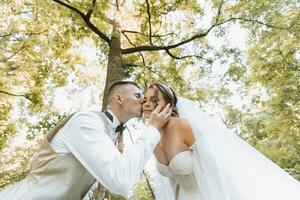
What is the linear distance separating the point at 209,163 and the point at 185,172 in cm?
27

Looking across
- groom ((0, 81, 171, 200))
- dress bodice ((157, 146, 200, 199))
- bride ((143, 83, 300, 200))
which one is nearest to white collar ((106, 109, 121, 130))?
groom ((0, 81, 171, 200))

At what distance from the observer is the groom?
1.97 metres

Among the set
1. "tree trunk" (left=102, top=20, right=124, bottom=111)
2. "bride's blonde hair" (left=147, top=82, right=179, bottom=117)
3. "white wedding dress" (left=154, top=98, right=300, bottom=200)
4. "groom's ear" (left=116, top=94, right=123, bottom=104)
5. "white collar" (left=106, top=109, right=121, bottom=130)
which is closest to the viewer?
"white collar" (left=106, top=109, right=121, bottom=130)

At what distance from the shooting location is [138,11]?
10.1 m

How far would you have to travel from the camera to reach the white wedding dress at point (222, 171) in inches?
124

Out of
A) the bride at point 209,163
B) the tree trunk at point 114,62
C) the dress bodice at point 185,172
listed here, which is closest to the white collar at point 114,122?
the bride at point 209,163

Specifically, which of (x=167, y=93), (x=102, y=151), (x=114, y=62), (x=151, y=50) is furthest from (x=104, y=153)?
(x=151, y=50)

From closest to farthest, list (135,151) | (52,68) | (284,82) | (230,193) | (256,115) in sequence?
(135,151)
(230,193)
(284,82)
(52,68)
(256,115)

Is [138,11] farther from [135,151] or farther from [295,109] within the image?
[135,151]

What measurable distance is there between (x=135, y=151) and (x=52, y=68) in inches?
364

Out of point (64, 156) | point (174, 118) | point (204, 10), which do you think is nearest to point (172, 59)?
point (204, 10)

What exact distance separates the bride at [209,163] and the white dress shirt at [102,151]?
110 centimetres

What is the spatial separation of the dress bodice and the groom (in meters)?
1.21

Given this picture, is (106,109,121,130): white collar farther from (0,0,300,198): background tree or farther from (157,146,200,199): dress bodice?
(0,0,300,198): background tree
